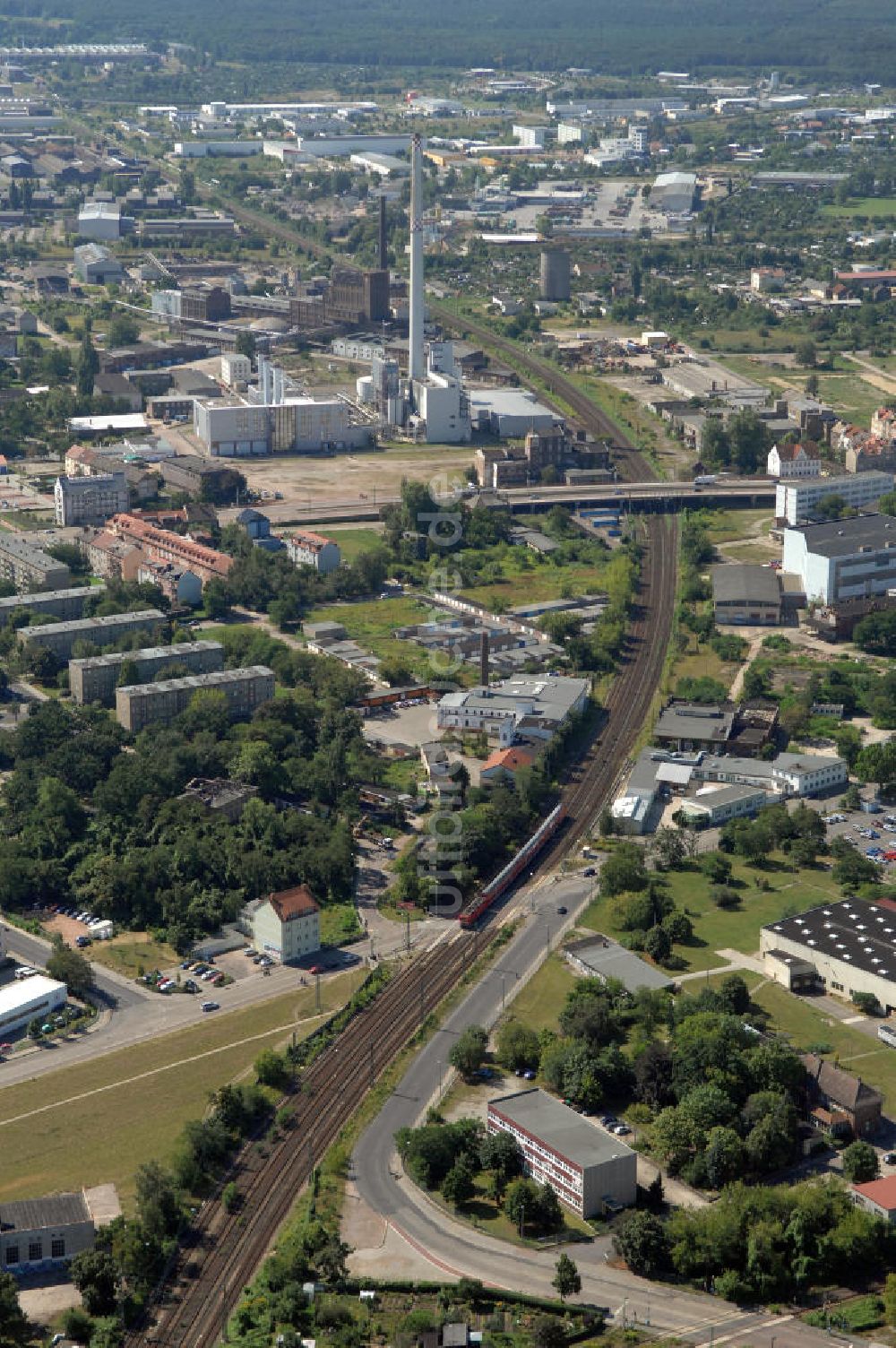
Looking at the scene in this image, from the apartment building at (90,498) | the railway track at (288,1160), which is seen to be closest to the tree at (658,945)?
the railway track at (288,1160)

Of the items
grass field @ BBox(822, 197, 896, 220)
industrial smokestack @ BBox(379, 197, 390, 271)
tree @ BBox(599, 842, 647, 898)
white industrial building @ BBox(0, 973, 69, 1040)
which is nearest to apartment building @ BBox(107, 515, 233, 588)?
tree @ BBox(599, 842, 647, 898)

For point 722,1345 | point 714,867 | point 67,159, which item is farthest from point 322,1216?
point 67,159

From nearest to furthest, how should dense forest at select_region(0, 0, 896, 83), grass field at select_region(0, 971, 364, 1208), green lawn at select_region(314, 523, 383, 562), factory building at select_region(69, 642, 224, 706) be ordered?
grass field at select_region(0, 971, 364, 1208) < factory building at select_region(69, 642, 224, 706) < green lawn at select_region(314, 523, 383, 562) < dense forest at select_region(0, 0, 896, 83)

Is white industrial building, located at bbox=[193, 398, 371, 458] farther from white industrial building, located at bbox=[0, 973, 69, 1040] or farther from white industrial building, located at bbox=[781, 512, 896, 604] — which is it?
white industrial building, located at bbox=[0, 973, 69, 1040]

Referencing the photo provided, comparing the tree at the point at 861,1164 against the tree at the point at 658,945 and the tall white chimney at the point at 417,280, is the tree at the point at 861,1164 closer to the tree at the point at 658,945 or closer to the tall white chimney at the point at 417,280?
the tree at the point at 658,945

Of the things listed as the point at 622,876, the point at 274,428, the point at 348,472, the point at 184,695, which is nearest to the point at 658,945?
the point at 622,876

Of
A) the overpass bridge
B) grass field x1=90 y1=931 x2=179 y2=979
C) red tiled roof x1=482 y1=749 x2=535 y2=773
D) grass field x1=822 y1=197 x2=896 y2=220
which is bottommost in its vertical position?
grass field x1=90 y1=931 x2=179 y2=979
